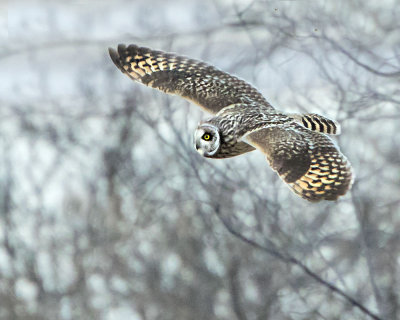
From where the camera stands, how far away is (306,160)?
49.1 inches

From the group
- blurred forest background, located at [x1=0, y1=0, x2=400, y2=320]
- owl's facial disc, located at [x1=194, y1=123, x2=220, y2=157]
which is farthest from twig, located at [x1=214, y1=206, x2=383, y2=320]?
owl's facial disc, located at [x1=194, y1=123, x2=220, y2=157]

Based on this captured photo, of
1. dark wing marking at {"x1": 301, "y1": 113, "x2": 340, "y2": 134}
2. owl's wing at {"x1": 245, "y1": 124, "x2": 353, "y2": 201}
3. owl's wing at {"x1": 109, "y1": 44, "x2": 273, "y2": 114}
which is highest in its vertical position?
owl's wing at {"x1": 109, "y1": 44, "x2": 273, "y2": 114}

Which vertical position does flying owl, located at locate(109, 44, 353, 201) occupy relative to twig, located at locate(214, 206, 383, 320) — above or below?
above

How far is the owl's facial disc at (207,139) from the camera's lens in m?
1.33

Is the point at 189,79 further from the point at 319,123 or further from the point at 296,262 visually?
the point at 296,262

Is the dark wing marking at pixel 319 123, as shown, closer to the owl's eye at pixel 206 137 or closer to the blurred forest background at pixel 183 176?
the blurred forest background at pixel 183 176

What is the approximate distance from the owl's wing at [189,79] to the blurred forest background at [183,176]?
4 cm

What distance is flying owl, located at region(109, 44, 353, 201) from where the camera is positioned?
127 cm

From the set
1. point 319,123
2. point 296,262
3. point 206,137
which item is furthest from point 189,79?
point 296,262

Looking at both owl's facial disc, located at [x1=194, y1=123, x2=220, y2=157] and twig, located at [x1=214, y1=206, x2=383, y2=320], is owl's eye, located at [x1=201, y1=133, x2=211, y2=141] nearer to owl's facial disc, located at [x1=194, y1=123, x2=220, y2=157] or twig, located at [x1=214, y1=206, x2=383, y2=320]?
owl's facial disc, located at [x1=194, y1=123, x2=220, y2=157]

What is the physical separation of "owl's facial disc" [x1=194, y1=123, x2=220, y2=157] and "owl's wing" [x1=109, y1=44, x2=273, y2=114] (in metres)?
0.07

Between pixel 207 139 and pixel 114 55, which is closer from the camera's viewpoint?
pixel 207 139

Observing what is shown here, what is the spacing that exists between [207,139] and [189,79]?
0.56 ft

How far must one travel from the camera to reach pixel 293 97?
1427 millimetres
